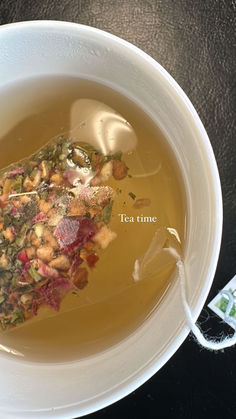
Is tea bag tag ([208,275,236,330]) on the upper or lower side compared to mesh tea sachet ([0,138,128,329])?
lower

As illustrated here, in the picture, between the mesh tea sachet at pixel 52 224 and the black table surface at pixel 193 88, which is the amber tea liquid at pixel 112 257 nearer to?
the mesh tea sachet at pixel 52 224

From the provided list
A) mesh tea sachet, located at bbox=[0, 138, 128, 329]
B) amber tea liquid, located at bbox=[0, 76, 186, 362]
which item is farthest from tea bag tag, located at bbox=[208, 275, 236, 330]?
mesh tea sachet, located at bbox=[0, 138, 128, 329]

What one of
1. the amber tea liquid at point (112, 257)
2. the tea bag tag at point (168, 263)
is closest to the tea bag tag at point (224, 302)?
the tea bag tag at point (168, 263)

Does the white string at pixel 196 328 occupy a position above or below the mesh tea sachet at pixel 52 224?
below

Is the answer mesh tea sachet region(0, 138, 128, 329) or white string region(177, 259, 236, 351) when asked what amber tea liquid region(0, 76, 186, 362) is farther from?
white string region(177, 259, 236, 351)

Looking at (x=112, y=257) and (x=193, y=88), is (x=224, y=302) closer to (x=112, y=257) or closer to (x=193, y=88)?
(x=112, y=257)

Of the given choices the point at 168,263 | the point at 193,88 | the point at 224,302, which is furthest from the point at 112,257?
the point at 193,88
